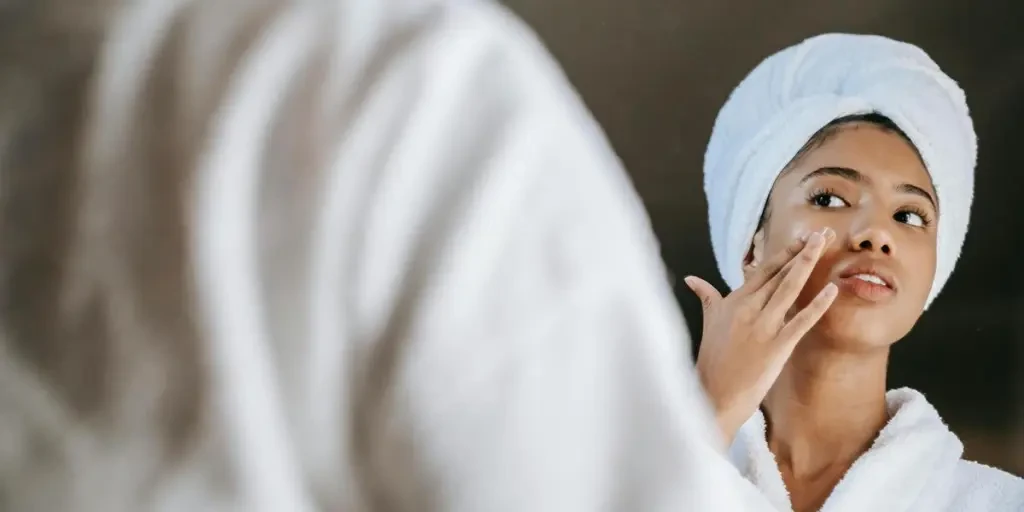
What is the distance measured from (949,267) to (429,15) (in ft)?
1.72

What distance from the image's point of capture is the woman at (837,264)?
1.77 ft

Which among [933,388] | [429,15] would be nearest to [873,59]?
[933,388]

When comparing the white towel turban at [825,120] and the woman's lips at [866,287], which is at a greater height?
the white towel turban at [825,120]

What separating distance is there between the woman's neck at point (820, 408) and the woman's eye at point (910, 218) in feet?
0.31

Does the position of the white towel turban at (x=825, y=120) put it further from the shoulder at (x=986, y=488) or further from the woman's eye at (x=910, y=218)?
the shoulder at (x=986, y=488)

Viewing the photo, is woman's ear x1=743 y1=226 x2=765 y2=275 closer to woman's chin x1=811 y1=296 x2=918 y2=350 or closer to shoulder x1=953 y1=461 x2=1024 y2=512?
woman's chin x1=811 y1=296 x2=918 y2=350

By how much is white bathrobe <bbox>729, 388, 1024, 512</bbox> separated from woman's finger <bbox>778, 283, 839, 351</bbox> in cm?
6

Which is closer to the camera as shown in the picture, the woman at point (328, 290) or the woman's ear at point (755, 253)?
the woman at point (328, 290)

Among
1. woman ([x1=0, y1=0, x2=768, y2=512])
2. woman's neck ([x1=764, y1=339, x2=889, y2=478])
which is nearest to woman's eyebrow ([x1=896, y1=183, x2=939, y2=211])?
woman's neck ([x1=764, y1=339, x2=889, y2=478])

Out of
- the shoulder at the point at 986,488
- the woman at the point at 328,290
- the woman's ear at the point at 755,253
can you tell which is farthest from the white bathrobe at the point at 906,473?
the woman at the point at 328,290

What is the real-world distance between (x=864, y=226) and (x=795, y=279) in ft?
0.21

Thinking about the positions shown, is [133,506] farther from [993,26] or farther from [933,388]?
[993,26]

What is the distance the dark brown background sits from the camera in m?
0.59

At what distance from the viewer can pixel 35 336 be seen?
205 millimetres
